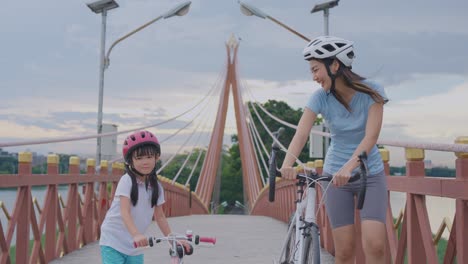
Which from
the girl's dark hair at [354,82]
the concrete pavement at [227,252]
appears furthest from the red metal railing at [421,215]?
the concrete pavement at [227,252]

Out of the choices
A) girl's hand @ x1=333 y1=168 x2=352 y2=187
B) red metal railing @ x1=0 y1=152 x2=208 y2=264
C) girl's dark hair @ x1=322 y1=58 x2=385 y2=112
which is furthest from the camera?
red metal railing @ x1=0 y1=152 x2=208 y2=264

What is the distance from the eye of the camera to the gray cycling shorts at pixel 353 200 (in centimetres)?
393

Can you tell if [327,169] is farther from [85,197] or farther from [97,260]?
[85,197]

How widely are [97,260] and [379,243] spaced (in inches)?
174

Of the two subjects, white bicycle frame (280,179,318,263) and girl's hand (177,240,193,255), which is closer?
girl's hand (177,240,193,255)

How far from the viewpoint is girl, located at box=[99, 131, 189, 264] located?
3.78 metres

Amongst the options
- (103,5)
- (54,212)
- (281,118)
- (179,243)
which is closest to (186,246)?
(179,243)

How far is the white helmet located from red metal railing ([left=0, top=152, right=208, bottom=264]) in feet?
9.82

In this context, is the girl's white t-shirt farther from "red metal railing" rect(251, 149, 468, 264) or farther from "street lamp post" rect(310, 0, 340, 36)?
"street lamp post" rect(310, 0, 340, 36)

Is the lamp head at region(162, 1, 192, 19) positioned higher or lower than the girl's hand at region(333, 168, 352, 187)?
higher

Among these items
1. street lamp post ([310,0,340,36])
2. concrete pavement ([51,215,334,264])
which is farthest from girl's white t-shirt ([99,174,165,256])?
street lamp post ([310,0,340,36])

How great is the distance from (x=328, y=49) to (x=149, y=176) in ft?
3.71

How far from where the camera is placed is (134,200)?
3.83 meters

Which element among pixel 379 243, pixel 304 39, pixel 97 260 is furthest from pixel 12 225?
pixel 304 39
